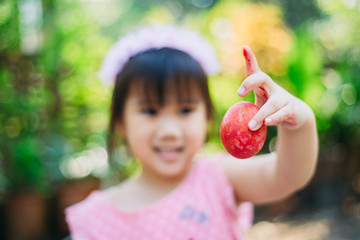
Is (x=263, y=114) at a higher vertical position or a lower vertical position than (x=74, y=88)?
higher

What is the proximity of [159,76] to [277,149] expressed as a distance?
1.36 ft

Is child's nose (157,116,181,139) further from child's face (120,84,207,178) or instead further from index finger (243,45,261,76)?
index finger (243,45,261,76)

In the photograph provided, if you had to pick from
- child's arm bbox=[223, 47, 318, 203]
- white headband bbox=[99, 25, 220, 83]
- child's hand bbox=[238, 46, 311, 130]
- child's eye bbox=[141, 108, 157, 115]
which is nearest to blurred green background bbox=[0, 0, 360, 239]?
white headband bbox=[99, 25, 220, 83]

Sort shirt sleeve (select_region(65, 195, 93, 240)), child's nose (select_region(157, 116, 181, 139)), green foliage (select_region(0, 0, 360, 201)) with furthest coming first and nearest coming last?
1. green foliage (select_region(0, 0, 360, 201))
2. shirt sleeve (select_region(65, 195, 93, 240))
3. child's nose (select_region(157, 116, 181, 139))

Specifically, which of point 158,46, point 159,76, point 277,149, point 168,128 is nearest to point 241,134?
point 277,149

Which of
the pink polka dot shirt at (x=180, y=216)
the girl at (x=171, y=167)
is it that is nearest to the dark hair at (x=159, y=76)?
the girl at (x=171, y=167)

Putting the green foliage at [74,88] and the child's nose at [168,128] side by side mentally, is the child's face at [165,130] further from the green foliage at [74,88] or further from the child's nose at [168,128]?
the green foliage at [74,88]

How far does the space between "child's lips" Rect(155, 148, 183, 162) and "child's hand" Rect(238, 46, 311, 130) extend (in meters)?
0.38

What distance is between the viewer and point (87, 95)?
3.26 meters

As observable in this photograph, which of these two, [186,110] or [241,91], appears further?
[186,110]

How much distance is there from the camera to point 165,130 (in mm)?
1042

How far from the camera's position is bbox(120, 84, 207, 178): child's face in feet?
3.50

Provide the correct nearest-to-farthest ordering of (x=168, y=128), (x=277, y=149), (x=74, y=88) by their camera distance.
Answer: (x=277, y=149), (x=168, y=128), (x=74, y=88)

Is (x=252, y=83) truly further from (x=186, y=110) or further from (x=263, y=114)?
(x=186, y=110)
